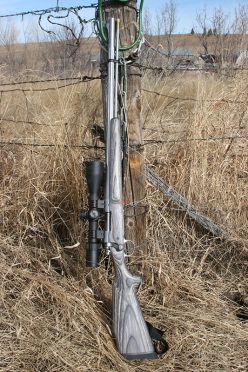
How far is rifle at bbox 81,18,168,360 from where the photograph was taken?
2758 mm

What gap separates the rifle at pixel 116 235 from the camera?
2758 mm

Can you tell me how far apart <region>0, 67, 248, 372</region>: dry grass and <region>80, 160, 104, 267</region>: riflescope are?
355 mm

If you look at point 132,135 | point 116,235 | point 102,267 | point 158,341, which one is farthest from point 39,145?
point 158,341

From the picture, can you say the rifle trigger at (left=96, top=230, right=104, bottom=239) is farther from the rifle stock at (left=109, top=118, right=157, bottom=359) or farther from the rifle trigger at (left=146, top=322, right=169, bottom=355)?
the rifle trigger at (left=146, top=322, right=169, bottom=355)

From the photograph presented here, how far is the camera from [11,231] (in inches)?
144

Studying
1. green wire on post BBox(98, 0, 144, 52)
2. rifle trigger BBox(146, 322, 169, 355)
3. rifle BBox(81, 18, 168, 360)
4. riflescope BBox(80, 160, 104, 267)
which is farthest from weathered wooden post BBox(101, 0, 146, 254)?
rifle trigger BBox(146, 322, 169, 355)

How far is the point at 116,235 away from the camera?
9.29 feet

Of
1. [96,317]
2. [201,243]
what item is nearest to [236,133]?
[201,243]

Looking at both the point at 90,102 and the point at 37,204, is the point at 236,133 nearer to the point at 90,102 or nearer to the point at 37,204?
the point at 90,102

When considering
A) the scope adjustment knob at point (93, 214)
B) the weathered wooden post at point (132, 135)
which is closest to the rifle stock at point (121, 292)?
the scope adjustment knob at point (93, 214)

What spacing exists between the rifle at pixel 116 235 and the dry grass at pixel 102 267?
0.09 m

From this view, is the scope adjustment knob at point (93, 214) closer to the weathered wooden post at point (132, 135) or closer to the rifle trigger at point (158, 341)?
the weathered wooden post at point (132, 135)

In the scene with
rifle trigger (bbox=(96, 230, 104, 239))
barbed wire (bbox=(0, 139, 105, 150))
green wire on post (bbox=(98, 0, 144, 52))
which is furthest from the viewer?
barbed wire (bbox=(0, 139, 105, 150))

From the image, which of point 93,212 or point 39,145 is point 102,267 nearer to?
point 93,212
